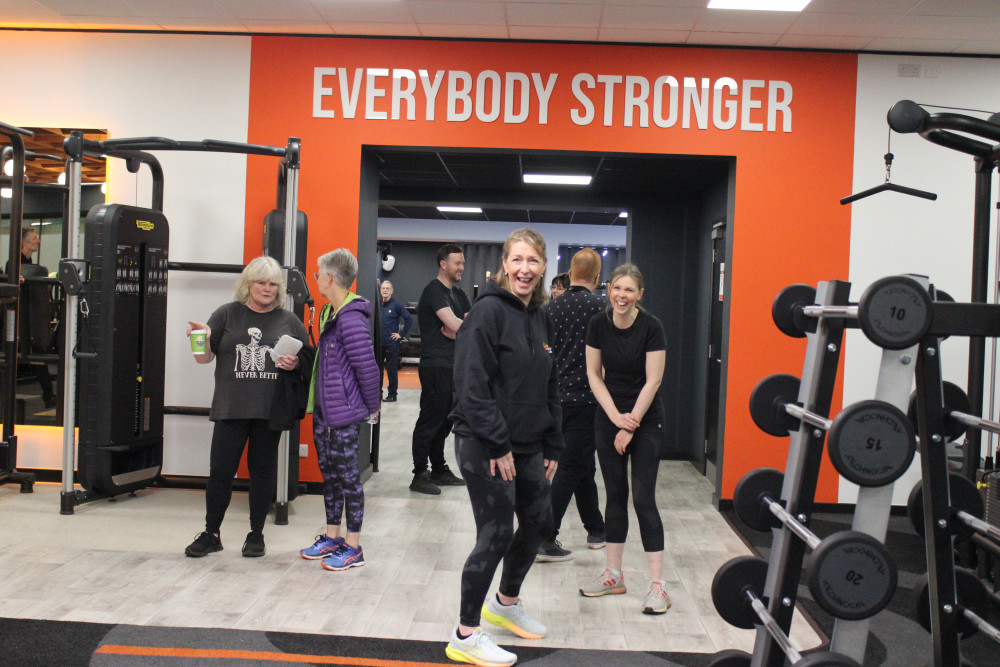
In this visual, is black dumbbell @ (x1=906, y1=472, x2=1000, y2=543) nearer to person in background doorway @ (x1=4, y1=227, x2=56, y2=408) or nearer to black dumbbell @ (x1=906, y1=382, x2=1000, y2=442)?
black dumbbell @ (x1=906, y1=382, x2=1000, y2=442)

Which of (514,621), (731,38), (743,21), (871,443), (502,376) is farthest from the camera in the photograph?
(731,38)

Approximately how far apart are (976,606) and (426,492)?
3459mm

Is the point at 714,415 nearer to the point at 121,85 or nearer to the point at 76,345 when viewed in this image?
the point at 76,345

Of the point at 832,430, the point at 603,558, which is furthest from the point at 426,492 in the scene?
the point at 832,430

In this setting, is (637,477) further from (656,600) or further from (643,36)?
(643,36)

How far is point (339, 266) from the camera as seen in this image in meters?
3.52

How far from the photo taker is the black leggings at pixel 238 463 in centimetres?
367

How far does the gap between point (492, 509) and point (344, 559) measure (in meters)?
1.38

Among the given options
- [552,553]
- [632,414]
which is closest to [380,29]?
[632,414]

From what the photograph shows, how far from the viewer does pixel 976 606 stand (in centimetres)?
229

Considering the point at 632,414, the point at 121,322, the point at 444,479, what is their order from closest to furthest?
1. the point at 632,414
2. the point at 121,322
3. the point at 444,479

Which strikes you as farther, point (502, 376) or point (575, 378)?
point (575, 378)

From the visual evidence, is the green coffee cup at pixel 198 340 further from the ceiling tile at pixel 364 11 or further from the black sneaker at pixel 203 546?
the ceiling tile at pixel 364 11

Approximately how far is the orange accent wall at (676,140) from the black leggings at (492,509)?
2.66 metres
